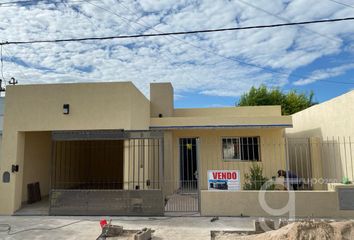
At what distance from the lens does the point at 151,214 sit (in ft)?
28.1

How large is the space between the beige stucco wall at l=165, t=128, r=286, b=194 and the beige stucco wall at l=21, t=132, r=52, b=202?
217 inches

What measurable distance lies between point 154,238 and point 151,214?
2144mm

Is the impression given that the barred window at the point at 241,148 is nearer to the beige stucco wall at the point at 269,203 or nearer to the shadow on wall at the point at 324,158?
the shadow on wall at the point at 324,158

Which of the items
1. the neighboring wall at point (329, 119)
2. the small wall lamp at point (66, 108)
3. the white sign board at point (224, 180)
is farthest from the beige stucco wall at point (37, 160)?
the neighboring wall at point (329, 119)

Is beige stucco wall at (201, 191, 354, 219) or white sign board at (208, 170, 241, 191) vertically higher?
white sign board at (208, 170, 241, 191)

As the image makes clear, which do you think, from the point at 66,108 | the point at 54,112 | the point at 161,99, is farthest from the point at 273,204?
the point at 161,99

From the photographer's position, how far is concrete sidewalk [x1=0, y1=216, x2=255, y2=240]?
6.64 meters

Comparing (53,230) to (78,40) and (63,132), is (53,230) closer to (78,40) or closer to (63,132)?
(63,132)

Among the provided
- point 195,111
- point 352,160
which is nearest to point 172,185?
point 195,111

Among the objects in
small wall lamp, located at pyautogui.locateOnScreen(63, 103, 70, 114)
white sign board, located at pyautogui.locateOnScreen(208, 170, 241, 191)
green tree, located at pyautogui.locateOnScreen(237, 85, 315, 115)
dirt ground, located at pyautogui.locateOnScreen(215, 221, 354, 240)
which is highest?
green tree, located at pyautogui.locateOnScreen(237, 85, 315, 115)

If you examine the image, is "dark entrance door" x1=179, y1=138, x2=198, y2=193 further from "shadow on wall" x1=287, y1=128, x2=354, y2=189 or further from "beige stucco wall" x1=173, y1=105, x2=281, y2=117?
"shadow on wall" x1=287, y1=128, x2=354, y2=189

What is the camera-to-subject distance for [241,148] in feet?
45.7

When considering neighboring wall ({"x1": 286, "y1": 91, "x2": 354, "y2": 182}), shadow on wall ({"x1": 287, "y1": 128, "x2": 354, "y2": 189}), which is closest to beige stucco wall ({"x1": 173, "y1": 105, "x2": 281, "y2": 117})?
neighboring wall ({"x1": 286, "y1": 91, "x2": 354, "y2": 182})

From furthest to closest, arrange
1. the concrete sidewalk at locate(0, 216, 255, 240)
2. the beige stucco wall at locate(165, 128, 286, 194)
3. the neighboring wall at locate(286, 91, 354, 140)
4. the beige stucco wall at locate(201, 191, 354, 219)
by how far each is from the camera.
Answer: the beige stucco wall at locate(165, 128, 286, 194) < the neighboring wall at locate(286, 91, 354, 140) < the beige stucco wall at locate(201, 191, 354, 219) < the concrete sidewalk at locate(0, 216, 255, 240)
